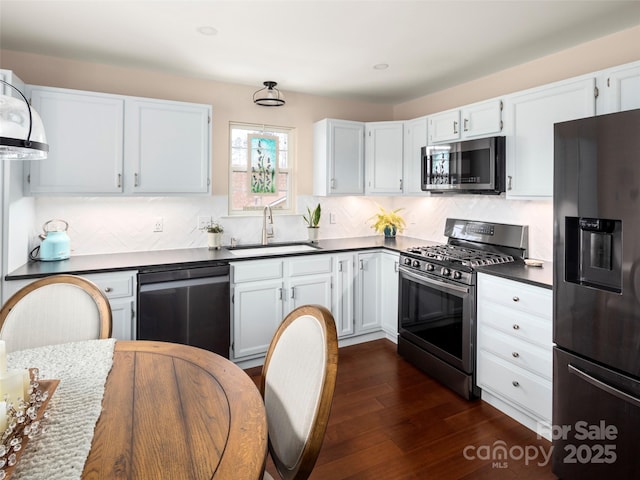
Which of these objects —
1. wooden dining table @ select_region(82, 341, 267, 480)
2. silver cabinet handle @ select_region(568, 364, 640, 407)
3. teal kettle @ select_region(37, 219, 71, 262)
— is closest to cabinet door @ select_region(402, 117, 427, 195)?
silver cabinet handle @ select_region(568, 364, 640, 407)

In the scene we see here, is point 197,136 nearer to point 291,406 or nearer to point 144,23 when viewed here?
point 144,23

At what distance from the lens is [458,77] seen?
349cm

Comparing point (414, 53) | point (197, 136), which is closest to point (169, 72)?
point (197, 136)

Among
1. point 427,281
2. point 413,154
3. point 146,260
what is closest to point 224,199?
point 146,260

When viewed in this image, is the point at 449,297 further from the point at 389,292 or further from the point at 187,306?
the point at 187,306

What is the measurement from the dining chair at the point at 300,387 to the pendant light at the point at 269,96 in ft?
8.08

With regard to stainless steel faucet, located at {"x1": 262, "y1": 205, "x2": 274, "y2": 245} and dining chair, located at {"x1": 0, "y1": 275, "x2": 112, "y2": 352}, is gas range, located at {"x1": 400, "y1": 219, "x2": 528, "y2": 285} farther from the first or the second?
dining chair, located at {"x1": 0, "y1": 275, "x2": 112, "y2": 352}

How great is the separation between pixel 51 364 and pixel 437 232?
3.41 m

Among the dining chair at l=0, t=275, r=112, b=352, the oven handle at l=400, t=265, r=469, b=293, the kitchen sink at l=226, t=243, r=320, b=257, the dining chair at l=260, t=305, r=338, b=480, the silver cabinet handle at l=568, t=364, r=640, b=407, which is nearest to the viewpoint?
the dining chair at l=260, t=305, r=338, b=480

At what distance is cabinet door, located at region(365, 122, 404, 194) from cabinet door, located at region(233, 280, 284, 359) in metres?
1.51

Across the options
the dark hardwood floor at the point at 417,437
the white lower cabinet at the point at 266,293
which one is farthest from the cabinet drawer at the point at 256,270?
the dark hardwood floor at the point at 417,437

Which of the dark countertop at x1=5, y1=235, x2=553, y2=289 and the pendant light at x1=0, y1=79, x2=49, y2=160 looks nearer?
the pendant light at x1=0, y1=79, x2=49, y2=160

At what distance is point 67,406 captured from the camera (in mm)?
1159

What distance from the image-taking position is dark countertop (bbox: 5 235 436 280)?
2.56 meters
